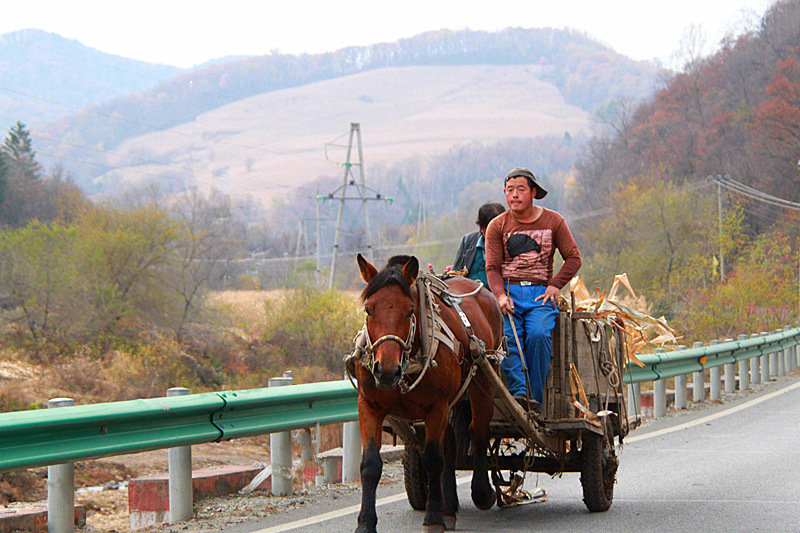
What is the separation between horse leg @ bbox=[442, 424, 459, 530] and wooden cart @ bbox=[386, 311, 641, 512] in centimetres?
22

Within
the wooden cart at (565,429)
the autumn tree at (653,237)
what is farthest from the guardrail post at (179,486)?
the autumn tree at (653,237)

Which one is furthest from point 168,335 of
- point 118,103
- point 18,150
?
point 118,103

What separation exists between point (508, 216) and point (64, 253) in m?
32.1

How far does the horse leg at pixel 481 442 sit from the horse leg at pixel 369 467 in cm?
113

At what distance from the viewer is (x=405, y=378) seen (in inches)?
216

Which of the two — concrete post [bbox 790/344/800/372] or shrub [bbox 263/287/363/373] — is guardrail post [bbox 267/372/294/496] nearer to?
concrete post [bbox 790/344/800/372]

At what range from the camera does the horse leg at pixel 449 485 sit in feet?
20.3

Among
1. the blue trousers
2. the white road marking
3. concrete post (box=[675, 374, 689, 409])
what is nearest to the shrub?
the white road marking

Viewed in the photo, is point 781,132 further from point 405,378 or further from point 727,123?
point 405,378

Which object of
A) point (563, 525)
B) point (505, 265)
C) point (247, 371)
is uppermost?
point (505, 265)

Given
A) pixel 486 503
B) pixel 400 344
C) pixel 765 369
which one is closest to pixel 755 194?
pixel 765 369

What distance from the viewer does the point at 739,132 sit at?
71812 mm

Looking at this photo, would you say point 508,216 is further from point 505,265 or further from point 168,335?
→ point 168,335

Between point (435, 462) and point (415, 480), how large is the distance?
4.17ft
